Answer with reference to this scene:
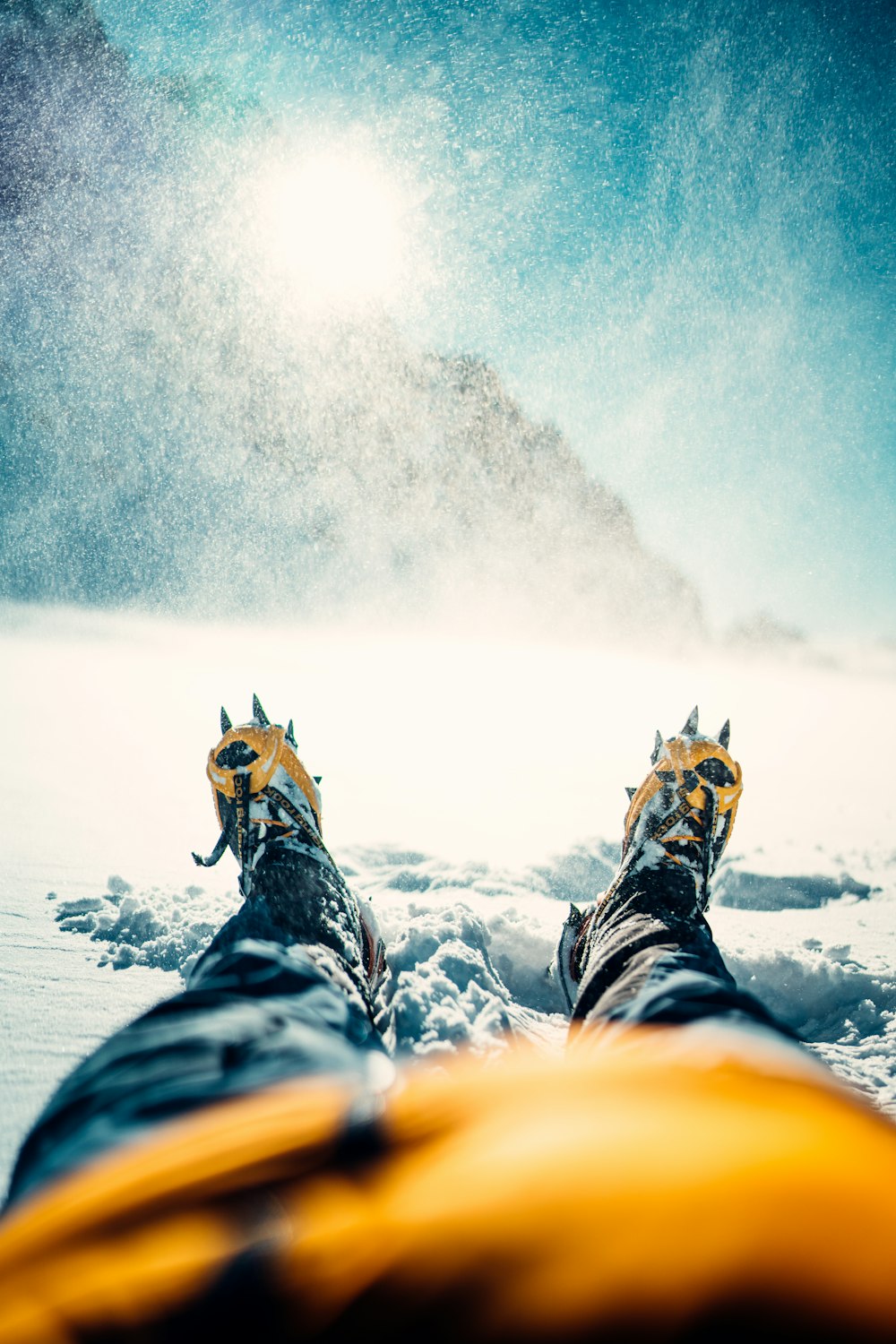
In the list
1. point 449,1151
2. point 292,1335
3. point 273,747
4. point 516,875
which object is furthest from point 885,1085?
point 273,747

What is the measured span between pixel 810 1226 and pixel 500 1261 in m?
0.24

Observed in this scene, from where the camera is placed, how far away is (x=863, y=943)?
2164mm

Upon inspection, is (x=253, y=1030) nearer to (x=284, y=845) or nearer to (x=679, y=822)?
(x=284, y=845)

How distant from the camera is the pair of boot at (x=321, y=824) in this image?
1.83 meters

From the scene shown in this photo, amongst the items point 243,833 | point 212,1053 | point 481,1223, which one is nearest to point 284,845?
point 243,833

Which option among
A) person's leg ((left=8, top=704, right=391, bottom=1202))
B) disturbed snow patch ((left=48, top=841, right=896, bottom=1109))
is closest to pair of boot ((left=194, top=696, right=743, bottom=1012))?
disturbed snow patch ((left=48, top=841, right=896, bottom=1109))

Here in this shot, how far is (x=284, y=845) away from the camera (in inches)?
84.2

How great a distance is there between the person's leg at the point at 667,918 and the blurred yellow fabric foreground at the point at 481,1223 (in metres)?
0.42

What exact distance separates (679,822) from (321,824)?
1529 mm

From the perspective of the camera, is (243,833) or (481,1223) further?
(243,833)

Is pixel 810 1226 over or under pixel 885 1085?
over

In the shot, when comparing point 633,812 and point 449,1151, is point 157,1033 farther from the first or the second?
point 633,812

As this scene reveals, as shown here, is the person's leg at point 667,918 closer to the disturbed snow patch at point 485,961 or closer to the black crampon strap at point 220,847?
the disturbed snow patch at point 485,961

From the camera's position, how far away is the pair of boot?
6.02ft
